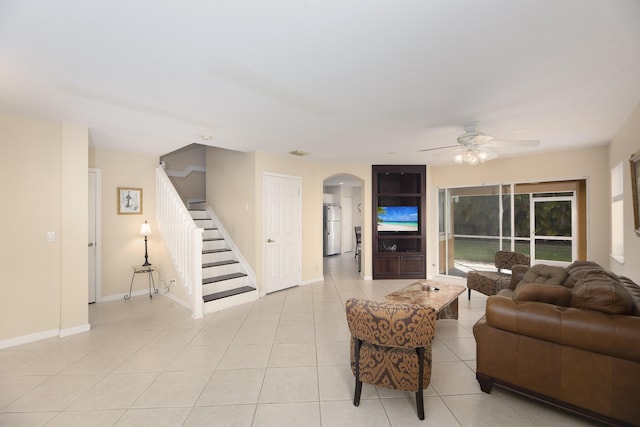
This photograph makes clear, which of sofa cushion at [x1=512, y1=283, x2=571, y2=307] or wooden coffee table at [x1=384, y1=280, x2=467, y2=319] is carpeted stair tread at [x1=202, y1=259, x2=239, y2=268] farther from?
sofa cushion at [x1=512, y1=283, x2=571, y2=307]

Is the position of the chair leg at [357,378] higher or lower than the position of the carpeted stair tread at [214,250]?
lower

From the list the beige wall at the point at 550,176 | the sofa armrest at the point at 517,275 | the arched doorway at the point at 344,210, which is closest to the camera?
the sofa armrest at the point at 517,275

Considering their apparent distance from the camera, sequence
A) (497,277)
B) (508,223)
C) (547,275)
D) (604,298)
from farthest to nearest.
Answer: (508,223) < (497,277) < (547,275) < (604,298)

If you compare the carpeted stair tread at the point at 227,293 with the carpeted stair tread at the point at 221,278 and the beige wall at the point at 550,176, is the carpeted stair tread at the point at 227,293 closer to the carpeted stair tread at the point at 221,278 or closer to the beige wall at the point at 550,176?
the carpeted stair tread at the point at 221,278

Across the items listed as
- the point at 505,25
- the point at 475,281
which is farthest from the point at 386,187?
the point at 505,25

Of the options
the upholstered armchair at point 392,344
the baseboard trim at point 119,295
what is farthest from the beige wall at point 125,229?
the upholstered armchair at point 392,344

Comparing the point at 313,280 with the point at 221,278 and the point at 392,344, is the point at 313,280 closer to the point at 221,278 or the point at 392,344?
→ the point at 221,278

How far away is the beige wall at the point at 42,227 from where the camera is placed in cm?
319

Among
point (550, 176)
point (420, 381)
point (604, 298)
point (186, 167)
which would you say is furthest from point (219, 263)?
point (550, 176)

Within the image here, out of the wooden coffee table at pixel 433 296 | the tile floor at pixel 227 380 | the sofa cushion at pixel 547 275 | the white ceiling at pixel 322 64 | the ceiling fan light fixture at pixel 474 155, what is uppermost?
the white ceiling at pixel 322 64

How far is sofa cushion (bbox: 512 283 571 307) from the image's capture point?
2107 millimetres

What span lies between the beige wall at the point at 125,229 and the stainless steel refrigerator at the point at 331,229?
17.3 ft

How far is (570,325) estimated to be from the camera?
75.1 inches

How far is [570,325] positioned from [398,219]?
4.62 m
